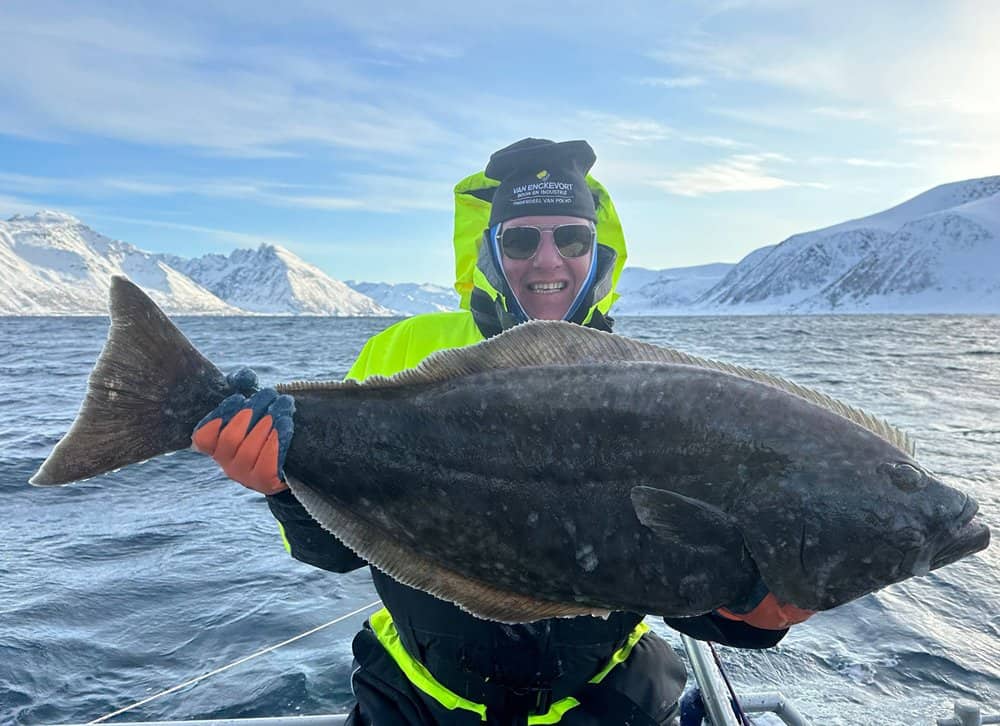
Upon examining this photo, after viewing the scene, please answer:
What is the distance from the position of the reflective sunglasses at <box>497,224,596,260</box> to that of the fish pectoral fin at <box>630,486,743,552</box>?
241 centimetres

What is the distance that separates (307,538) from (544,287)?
219 cm

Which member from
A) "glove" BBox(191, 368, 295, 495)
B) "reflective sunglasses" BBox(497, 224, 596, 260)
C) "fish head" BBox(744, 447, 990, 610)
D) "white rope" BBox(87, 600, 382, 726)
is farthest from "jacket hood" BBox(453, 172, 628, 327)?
"white rope" BBox(87, 600, 382, 726)

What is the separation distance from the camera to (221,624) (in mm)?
7938

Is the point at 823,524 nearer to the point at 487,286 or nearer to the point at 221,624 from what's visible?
the point at 487,286

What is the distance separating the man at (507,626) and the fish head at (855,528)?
0.88 feet

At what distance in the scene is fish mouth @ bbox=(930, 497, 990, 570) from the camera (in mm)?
2520

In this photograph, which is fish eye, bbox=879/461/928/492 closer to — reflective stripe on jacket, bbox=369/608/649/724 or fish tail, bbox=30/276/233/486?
reflective stripe on jacket, bbox=369/608/649/724

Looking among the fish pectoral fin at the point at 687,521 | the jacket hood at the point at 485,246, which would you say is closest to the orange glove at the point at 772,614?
the fish pectoral fin at the point at 687,521

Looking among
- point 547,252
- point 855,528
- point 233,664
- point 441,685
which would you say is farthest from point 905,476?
point 233,664

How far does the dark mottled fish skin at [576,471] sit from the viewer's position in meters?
2.53

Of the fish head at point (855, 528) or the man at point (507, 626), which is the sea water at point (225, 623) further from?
the fish head at point (855, 528)

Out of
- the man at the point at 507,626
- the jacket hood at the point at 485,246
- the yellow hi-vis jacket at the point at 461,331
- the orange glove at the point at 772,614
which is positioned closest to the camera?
the orange glove at the point at 772,614

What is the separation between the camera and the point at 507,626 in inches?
138

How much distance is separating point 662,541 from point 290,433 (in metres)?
1.58
